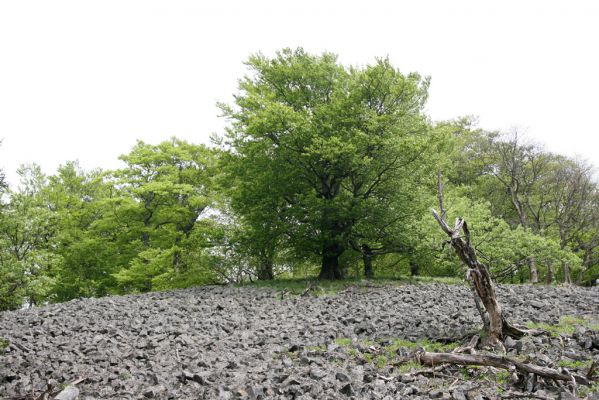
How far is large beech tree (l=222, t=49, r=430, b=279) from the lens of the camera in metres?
18.8

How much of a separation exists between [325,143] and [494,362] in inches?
490

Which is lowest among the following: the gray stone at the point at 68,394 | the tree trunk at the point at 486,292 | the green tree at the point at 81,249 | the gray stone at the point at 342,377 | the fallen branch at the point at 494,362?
the gray stone at the point at 342,377

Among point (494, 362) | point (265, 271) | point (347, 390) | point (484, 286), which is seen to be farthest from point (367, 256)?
point (347, 390)

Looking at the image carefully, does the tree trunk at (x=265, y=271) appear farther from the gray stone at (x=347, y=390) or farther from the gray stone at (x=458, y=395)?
the gray stone at (x=458, y=395)

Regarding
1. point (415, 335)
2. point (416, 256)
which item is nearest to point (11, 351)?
point (415, 335)

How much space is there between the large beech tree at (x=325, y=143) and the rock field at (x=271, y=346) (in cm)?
596

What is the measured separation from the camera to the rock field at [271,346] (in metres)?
6.60

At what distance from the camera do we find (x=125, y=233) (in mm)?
28109

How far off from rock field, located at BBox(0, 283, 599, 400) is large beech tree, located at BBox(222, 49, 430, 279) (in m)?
5.96

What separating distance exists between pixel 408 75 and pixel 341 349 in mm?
15119

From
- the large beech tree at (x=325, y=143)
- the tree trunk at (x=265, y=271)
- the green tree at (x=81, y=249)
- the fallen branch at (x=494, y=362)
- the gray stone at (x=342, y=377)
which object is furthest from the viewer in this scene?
the green tree at (x=81, y=249)

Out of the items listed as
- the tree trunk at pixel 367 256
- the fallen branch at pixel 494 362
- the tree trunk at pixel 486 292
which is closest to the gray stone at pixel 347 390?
the fallen branch at pixel 494 362

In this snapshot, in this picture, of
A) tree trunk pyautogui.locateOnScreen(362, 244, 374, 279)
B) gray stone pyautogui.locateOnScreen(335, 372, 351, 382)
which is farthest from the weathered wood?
tree trunk pyautogui.locateOnScreen(362, 244, 374, 279)

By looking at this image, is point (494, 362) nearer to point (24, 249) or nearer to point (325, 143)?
point (325, 143)
